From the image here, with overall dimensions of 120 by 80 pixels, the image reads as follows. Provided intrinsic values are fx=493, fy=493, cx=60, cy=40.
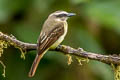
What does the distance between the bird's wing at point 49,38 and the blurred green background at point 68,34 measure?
1.30 m

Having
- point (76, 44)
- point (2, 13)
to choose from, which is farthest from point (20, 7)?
point (76, 44)

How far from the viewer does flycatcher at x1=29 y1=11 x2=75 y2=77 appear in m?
5.31

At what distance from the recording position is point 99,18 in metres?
7.24

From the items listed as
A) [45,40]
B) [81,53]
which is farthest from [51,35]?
[81,53]

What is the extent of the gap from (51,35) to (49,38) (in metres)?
0.09

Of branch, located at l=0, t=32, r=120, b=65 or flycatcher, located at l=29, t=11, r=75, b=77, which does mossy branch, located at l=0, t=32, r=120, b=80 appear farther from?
flycatcher, located at l=29, t=11, r=75, b=77

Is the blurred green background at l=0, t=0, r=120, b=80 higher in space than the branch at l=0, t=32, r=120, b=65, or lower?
higher

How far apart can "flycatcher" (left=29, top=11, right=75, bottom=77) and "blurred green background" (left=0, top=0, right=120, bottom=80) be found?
3.32 feet

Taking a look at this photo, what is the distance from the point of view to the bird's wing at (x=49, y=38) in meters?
5.34

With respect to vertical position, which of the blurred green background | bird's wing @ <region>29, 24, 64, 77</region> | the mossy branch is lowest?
the mossy branch

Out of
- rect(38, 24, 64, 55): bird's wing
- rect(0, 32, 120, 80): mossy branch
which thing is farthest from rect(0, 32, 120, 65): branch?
rect(38, 24, 64, 55): bird's wing

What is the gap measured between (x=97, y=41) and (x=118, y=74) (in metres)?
2.53

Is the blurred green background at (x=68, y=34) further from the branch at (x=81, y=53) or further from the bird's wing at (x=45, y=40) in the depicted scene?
the branch at (x=81, y=53)

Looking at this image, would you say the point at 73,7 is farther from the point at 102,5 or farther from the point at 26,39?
the point at 26,39
